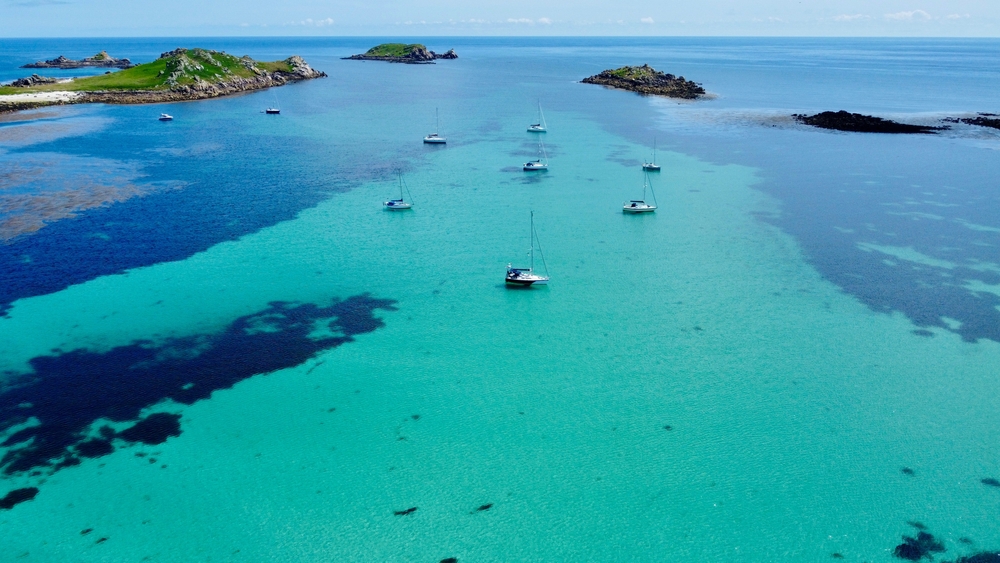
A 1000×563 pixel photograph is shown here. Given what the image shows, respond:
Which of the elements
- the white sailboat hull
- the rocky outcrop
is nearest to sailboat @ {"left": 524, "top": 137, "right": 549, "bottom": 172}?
the white sailboat hull

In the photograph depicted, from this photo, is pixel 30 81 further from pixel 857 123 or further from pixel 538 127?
pixel 857 123

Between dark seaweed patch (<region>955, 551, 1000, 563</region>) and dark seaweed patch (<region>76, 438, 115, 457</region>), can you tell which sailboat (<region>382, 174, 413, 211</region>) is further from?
dark seaweed patch (<region>955, 551, 1000, 563</region>)

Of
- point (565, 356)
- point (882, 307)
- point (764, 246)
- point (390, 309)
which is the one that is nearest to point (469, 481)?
point (565, 356)

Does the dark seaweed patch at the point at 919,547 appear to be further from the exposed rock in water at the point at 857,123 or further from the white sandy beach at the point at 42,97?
the white sandy beach at the point at 42,97

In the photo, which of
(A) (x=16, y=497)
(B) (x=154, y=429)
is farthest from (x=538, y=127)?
(A) (x=16, y=497)

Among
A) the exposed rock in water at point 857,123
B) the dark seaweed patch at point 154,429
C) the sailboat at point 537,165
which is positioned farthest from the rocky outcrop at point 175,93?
the exposed rock in water at point 857,123

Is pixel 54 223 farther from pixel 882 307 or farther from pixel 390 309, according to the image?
pixel 882 307
